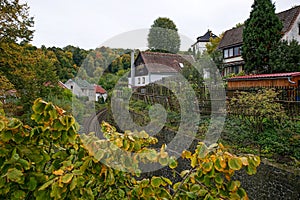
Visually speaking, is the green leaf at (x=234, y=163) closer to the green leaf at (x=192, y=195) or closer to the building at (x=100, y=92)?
the green leaf at (x=192, y=195)

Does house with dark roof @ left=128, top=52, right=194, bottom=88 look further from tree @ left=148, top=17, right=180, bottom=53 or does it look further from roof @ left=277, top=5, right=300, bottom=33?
roof @ left=277, top=5, right=300, bottom=33

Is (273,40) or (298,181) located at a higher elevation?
(273,40)

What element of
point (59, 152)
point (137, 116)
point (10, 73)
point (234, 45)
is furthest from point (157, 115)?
point (234, 45)

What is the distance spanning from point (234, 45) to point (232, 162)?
805 inches

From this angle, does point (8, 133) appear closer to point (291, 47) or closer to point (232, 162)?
point (232, 162)

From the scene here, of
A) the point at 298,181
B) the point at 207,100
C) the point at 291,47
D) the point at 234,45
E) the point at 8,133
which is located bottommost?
the point at 298,181

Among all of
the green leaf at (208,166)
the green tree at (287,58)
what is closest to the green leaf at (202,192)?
the green leaf at (208,166)

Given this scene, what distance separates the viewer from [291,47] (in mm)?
12414

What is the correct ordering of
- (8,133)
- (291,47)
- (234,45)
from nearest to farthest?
1. (8,133)
2. (291,47)
3. (234,45)

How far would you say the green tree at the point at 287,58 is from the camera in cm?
1233

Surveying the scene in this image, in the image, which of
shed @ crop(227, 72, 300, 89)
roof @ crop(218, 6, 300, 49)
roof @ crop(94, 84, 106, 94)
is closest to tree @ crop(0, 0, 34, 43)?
roof @ crop(94, 84, 106, 94)

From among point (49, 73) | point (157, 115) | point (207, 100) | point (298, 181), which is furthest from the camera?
point (49, 73)

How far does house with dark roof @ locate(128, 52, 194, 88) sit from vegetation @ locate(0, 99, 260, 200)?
16.7 metres

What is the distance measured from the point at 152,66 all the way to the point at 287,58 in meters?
9.69
